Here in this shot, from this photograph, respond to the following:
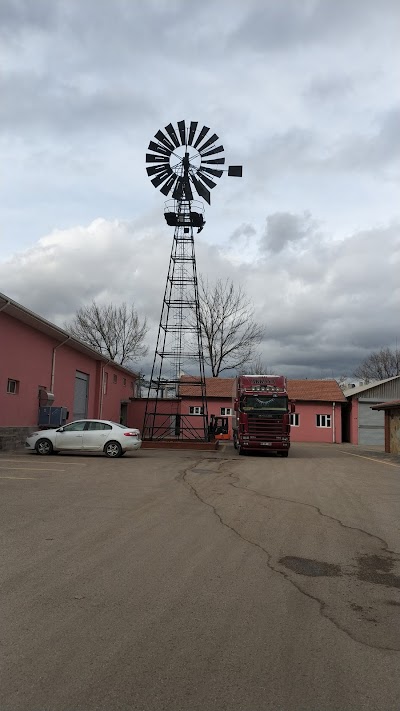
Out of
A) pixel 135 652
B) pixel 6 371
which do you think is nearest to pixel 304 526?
→ pixel 135 652

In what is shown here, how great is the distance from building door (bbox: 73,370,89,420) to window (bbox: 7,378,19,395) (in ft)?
27.7

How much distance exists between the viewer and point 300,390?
159 ft

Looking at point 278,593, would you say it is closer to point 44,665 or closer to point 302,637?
point 302,637

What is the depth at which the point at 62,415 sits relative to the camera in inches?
993

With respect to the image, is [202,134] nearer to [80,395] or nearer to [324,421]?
[80,395]

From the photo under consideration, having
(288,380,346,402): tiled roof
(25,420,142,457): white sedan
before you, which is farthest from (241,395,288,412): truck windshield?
(288,380,346,402): tiled roof

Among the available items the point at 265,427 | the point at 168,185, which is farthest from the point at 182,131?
the point at 265,427

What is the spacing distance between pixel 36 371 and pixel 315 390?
29041mm

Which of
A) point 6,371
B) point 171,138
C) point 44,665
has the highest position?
point 171,138

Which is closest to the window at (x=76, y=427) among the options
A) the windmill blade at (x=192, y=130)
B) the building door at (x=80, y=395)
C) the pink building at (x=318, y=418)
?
the building door at (x=80, y=395)

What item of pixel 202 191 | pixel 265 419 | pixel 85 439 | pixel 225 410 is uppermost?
pixel 202 191

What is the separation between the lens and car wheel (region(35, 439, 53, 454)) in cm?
2033

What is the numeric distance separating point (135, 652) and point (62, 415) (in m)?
22.0

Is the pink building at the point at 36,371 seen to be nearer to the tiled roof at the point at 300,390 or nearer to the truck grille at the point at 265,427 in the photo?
the truck grille at the point at 265,427
